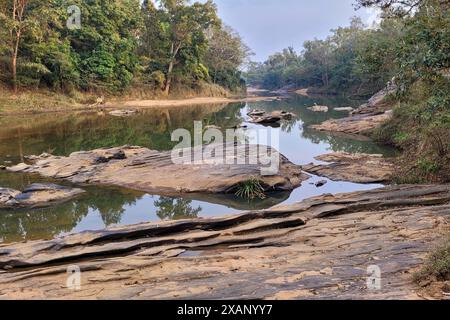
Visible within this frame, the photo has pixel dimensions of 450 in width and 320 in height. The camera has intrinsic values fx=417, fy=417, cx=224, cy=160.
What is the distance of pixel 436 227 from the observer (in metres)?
6.45

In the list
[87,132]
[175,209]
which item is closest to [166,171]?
[175,209]

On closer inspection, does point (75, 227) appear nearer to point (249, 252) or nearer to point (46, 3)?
point (249, 252)

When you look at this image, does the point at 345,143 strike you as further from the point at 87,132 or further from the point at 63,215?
the point at 63,215

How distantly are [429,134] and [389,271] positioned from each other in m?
7.20

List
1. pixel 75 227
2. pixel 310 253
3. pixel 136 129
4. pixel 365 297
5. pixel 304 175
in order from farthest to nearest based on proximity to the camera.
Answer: pixel 136 129 → pixel 304 175 → pixel 75 227 → pixel 310 253 → pixel 365 297

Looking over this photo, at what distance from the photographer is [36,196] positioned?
400 inches

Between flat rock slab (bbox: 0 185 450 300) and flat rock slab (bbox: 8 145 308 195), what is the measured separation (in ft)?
10.0

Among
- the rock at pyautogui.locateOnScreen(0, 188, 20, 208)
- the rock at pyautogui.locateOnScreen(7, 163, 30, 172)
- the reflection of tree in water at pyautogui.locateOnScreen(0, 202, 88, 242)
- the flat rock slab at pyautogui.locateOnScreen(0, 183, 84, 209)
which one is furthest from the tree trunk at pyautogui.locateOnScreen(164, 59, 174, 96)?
the reflection of tree in water at pyautogui.locateOnScreen(0, 202, 88, 242)

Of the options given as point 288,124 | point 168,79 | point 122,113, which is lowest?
point 288,124

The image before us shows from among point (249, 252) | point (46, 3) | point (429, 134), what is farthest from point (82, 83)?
point (249, 252)

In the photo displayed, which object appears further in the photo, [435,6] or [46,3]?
[46,3]

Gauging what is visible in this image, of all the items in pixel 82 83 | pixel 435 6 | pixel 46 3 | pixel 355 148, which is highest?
pixel 46 3

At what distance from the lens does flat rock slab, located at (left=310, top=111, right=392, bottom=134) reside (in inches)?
880

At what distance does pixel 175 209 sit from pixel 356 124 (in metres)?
16.4
